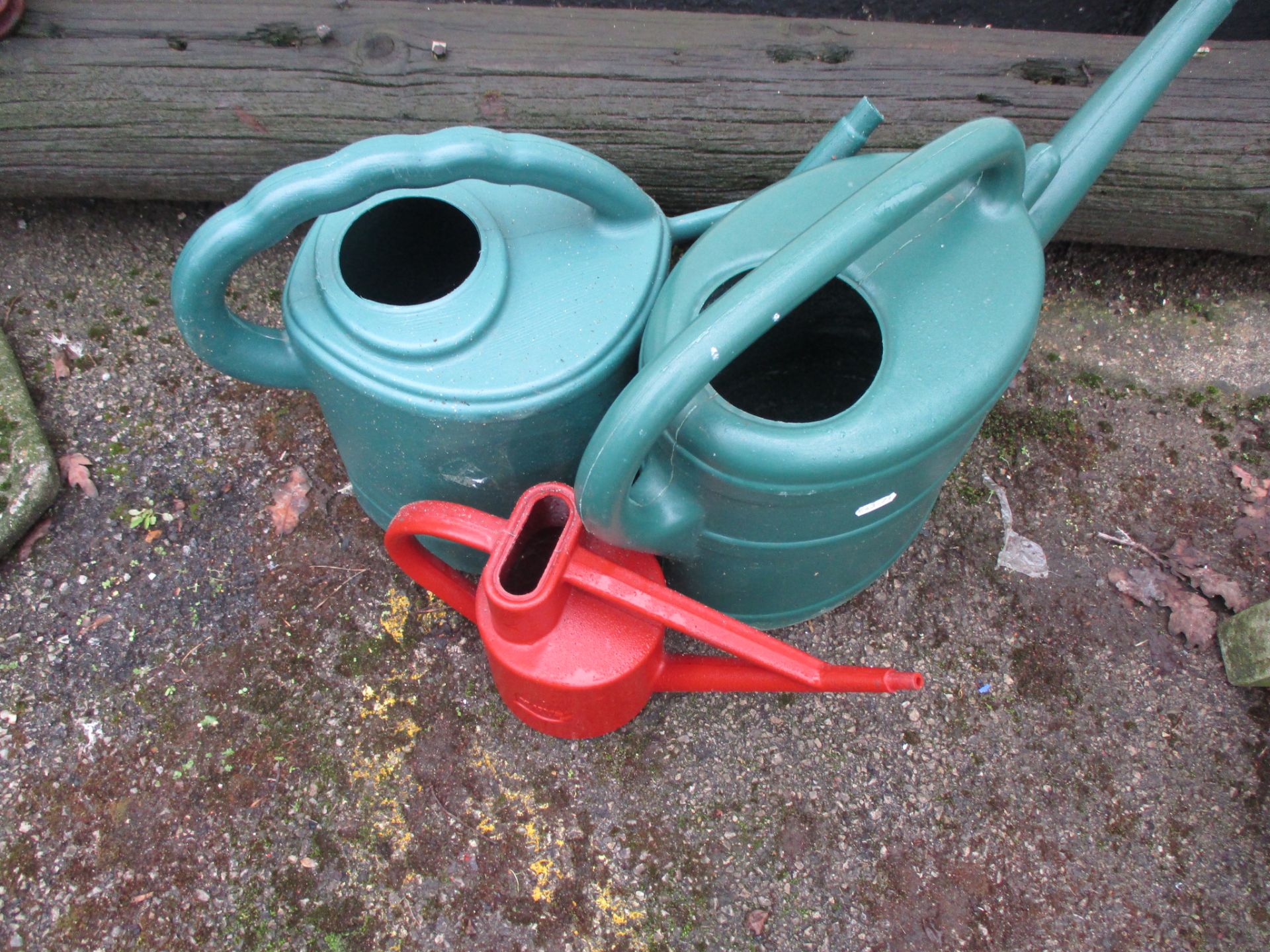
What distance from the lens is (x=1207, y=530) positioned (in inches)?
78.4

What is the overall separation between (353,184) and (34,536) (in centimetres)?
131

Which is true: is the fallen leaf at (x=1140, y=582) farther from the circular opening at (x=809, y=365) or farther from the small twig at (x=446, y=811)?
the small twig at (x=446, y=811)

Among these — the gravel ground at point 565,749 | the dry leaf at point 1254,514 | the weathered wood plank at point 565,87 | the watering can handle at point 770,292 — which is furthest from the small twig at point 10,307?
the dry leaf at point 1254,514

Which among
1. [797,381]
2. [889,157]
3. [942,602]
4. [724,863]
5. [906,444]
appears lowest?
[724,863]

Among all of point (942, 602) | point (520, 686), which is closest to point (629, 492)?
point (520, 686)

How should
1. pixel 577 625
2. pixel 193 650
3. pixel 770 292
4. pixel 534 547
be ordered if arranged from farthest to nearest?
pixel 193 650
pixel 534 547
pixel 577 625
pixel 770 292

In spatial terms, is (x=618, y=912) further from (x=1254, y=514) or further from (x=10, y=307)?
(x=10, y=307)

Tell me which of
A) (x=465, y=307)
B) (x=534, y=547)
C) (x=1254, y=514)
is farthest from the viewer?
(x=1254, y=514)

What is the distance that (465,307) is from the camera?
130cm

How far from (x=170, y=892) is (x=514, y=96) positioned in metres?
1.74

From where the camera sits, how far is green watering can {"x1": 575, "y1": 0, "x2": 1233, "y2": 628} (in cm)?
99

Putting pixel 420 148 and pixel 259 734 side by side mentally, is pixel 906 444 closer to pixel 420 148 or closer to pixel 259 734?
pixel 420 148

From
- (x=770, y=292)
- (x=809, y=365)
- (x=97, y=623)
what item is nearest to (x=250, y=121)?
(x=97, y=623)

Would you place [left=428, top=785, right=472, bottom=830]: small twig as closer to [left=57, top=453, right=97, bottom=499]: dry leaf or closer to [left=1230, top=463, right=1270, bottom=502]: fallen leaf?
[left=57, top=453, right=97, bottom=499]: dry leaf
